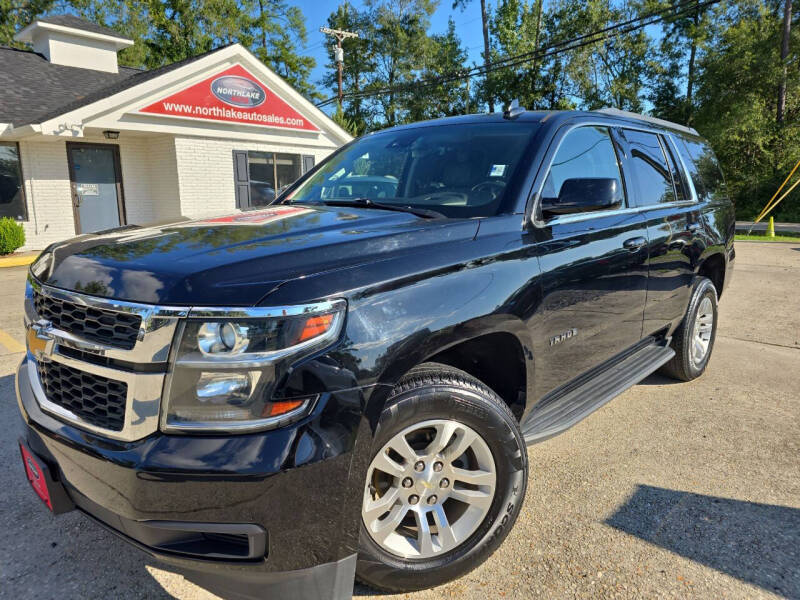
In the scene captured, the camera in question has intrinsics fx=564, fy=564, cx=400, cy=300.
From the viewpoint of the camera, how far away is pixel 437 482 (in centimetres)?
214

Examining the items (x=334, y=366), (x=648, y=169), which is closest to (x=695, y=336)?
(x=648, y=169)

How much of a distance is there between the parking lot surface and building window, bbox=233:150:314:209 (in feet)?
39.2

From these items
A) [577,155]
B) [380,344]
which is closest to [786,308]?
[577,155]

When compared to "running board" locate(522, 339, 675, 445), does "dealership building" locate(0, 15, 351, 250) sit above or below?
above

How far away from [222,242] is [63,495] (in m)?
1.04

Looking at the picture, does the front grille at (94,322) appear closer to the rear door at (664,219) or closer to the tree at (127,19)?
the rear door at (664,219)

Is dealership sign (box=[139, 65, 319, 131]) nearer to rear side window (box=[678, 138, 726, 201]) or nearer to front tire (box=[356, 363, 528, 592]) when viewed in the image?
rear side window (box=[678, 138, 726, 201])

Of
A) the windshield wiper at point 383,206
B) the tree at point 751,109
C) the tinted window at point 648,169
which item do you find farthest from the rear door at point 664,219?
the tree at point 751,109

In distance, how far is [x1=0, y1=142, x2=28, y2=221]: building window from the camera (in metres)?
12.9

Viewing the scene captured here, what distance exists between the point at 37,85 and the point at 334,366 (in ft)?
55.9

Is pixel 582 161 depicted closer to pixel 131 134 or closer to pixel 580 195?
pixel 580 195

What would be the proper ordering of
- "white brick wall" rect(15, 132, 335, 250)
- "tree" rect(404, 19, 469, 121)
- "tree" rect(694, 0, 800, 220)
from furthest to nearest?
"tree" rect(404, 19, 469, 121) < "tree" rect(694, 0, 800, 220) < "white brick wall" rect(15, 132, 335, 250)

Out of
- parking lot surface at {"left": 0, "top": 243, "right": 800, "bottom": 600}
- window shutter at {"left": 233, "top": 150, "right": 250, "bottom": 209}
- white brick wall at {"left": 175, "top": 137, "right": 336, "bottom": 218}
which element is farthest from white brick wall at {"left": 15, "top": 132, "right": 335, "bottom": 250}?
parking lot surface at {"left": 0, "top": 243, "right": 800, "bottom": 600}

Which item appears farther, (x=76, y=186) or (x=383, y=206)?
(x=76, y=186)
